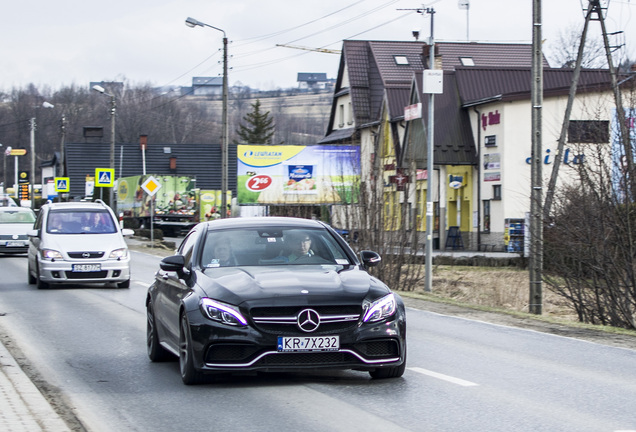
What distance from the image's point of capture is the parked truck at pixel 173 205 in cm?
6400

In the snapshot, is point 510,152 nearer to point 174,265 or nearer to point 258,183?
point 258,183

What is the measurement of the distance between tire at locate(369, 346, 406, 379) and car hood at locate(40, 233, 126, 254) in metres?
14.0

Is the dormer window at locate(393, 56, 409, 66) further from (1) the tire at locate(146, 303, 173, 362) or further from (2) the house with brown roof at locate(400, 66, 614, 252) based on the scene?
(1) the tire at locate(146, 303, 173, 362)

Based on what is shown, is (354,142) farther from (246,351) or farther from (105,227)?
(246,351)

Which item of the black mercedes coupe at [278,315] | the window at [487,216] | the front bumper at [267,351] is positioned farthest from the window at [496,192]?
the front bumper at [267,351]

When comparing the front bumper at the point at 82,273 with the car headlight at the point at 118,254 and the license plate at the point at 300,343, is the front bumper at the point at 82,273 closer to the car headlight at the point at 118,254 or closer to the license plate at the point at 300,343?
the car headlight at the point at 118,254

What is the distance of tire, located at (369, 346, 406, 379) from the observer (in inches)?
359

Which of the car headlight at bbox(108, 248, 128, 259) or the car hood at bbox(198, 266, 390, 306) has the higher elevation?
the car hood at bbox(198, 266, 390, 306)

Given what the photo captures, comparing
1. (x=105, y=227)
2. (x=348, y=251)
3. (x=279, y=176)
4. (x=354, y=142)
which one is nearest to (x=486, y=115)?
(x=279, y=176)

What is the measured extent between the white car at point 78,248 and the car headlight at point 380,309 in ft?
46.4

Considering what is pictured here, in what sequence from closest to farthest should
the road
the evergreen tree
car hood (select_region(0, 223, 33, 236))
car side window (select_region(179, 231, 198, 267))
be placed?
the road, car side window (select_region(179, 231, 198, 267)), car hood (select_region(0, 223, 33, 236)), the evergreen tree

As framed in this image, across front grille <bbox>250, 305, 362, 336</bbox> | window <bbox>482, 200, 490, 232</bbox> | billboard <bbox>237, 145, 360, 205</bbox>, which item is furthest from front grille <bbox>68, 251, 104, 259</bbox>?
billboard <bbox>237, 145, 360, 205</bbox>

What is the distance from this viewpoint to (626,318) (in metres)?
16.5

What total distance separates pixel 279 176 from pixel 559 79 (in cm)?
1866
